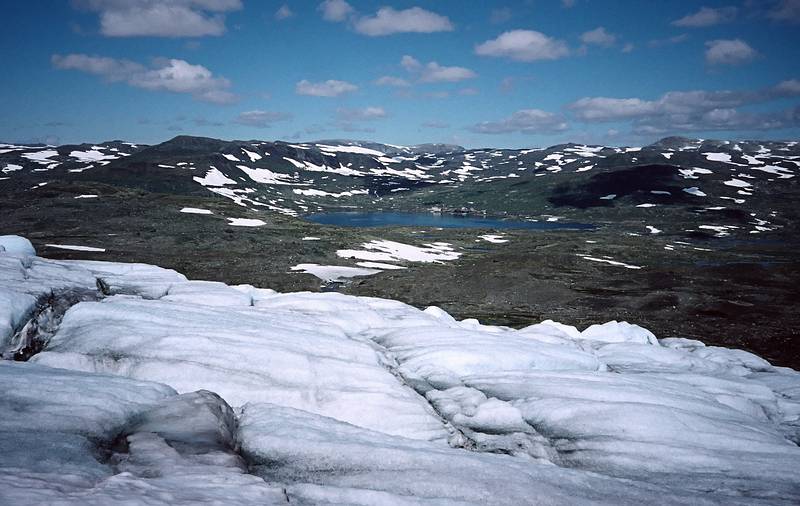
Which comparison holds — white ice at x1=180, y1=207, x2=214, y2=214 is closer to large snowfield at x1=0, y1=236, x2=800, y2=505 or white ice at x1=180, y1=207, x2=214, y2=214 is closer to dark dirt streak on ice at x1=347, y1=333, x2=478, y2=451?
large snowfield at x1=0, y1=236, x2=800, y2=505

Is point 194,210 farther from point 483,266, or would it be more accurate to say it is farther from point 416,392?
point 416,392

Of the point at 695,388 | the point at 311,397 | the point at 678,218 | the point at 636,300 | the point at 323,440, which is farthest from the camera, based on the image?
the point at 678,218

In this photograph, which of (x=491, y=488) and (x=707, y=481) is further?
(x=707, y=481)

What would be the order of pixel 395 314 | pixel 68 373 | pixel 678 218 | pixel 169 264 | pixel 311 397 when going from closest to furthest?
pixel 68 373 → pixel 311 397 → pixel 395 314 → pixel 169 264 → pixel 678 218

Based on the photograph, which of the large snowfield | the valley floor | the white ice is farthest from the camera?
the white ice

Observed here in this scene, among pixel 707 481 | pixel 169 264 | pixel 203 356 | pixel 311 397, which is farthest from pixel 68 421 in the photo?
pixel 169 264

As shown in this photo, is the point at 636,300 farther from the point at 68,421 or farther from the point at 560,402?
the point at 68,421

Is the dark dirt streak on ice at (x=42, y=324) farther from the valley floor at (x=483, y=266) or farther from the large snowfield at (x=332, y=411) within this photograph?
the valley floor at (x=483, y=266)

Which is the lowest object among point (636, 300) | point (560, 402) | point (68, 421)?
point (636, 300)

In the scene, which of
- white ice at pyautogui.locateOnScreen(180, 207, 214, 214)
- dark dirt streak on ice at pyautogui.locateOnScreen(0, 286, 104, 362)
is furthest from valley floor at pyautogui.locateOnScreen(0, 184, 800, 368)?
dark dirt streak on ice at pyautogui.locateOnScreen(0, 286, 104, 362)

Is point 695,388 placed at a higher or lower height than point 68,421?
lower
